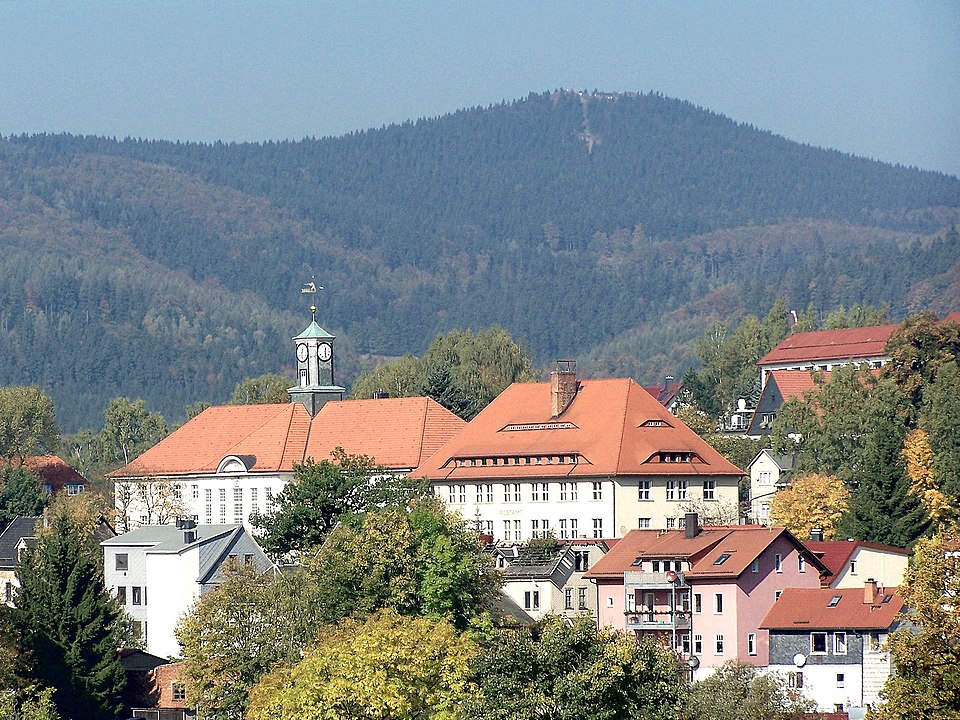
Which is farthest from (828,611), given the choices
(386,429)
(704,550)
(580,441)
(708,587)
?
(386,429)

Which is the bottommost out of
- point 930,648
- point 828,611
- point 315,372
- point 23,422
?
point 930,648

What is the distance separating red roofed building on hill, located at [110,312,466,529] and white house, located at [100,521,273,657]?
13.3 meters

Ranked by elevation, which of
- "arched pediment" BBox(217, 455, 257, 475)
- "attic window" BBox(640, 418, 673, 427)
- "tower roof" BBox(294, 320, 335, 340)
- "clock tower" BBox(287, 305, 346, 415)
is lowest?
"arched pediment" BBox(217, 455, 257, 475)

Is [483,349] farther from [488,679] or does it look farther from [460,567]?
[488,679]

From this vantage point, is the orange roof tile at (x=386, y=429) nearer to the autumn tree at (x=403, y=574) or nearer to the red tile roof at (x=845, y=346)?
the autumn tree at (x=403, y=574)

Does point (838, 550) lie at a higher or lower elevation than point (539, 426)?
lower

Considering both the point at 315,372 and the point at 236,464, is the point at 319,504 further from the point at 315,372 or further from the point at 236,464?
the point at 315,372

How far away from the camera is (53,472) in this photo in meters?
166

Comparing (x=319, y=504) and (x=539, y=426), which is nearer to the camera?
(x=319, y=504)

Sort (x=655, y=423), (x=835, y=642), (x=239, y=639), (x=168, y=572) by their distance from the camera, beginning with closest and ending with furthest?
1. (x=239, y=639)
2. (x=835, y=642)
3. (x=168, y=572)
4. (x=655, y=423)

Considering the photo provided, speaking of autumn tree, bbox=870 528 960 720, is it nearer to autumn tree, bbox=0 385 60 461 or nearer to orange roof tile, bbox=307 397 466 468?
orange roof tile, bbox=307 397 466 468

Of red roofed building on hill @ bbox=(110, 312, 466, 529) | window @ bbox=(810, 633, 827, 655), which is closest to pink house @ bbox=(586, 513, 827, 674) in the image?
window @ bbox=(810, 633, 827, 655)

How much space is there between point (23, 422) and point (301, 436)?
211 ft

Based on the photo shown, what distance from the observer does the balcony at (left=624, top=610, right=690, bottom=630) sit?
276ft
